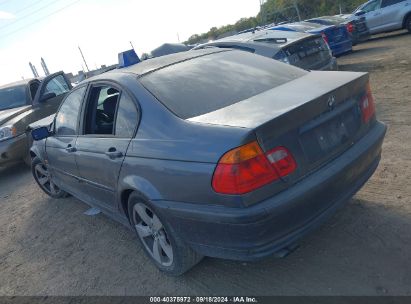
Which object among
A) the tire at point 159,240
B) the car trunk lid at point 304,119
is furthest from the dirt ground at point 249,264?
the car trunk lid at point 304,119

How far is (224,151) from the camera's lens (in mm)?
2297

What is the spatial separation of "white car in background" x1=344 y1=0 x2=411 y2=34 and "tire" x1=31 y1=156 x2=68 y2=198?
466 inches

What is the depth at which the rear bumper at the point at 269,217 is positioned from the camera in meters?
2.30

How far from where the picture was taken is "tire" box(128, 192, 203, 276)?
2850 millimetres

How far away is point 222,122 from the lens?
2490mm

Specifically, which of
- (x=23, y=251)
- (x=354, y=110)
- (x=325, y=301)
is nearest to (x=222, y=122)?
(x=354, y=110)

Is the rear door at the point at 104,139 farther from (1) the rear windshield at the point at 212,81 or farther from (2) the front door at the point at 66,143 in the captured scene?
(1) the rear windshield at the point at 212,81

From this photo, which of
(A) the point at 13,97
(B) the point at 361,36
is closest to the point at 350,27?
(B) the point at 361,36

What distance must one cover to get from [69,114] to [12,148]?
146 inches

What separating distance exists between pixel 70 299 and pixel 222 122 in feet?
6.74

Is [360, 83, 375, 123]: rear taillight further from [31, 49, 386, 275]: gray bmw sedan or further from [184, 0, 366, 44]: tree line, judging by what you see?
[184, 0, 366, 44]: tree line

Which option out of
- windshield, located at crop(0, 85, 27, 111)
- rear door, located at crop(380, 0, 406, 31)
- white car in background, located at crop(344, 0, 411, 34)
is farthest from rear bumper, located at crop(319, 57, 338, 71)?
rear door, located at crop(380, 0, 406, 31)

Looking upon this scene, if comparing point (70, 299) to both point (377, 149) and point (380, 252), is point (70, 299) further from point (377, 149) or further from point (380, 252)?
point (377, 149)

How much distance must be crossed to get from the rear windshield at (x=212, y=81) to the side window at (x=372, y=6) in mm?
11794
